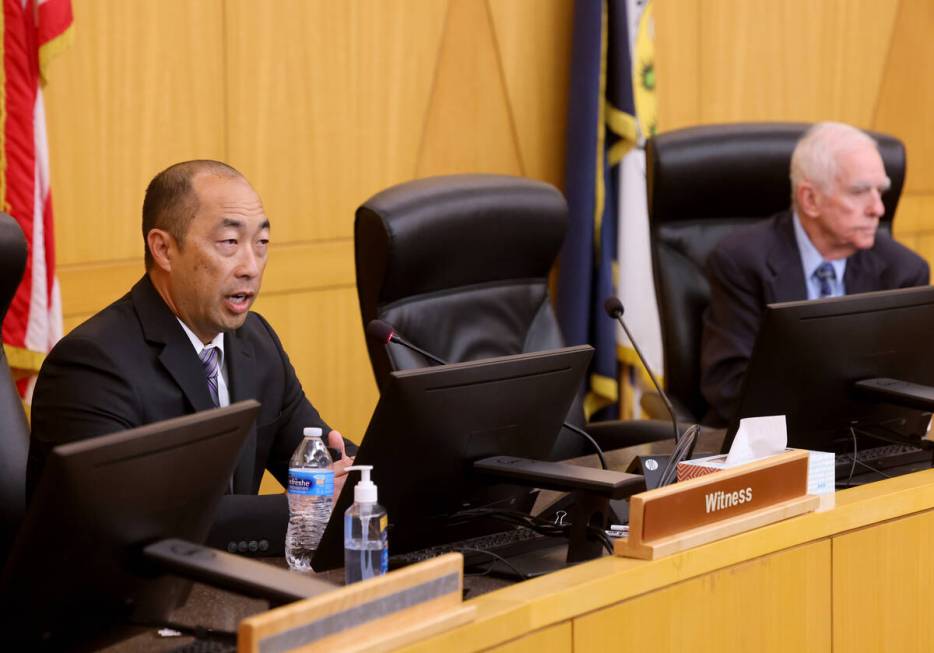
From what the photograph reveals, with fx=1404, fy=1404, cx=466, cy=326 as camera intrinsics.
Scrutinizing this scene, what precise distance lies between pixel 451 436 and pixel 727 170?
77.4 inches

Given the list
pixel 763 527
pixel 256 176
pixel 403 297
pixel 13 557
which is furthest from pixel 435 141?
pixel 13 557

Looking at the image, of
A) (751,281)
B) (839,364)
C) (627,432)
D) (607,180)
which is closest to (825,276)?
(751,281)

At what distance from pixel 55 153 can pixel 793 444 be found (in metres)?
2.15

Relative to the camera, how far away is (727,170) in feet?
12.0

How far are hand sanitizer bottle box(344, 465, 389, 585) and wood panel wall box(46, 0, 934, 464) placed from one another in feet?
6.99

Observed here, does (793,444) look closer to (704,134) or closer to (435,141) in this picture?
(704,134)

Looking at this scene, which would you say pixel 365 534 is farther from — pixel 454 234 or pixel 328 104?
pixel 328 104

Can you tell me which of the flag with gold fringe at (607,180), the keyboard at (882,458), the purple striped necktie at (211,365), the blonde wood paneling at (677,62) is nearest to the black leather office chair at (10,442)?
the purple striped necktie at (211,365)

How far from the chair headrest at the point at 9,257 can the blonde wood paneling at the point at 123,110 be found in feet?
4.65

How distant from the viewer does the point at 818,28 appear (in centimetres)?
552

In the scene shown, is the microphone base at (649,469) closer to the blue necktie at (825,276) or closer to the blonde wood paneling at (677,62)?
the blue necktie at (825,276)

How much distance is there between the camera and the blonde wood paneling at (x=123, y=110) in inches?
144

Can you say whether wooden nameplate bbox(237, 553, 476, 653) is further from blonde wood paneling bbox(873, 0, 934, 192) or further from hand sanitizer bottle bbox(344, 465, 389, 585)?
blonde wood paneling bbox(873, 0, 934, 192)

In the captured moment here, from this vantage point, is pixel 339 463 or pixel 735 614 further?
pixel 339 463
